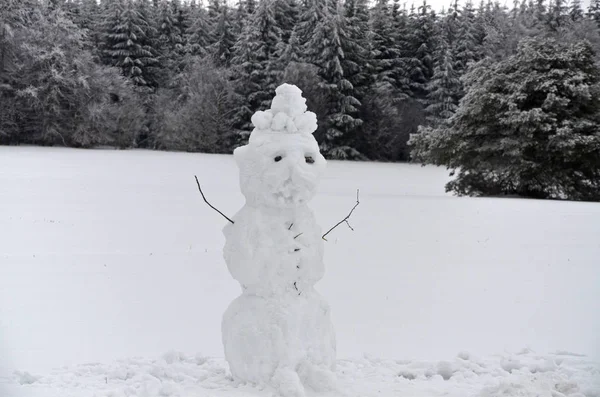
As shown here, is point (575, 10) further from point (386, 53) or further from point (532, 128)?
point (532, 128)

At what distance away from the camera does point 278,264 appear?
4.20m

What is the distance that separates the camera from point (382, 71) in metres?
39.4

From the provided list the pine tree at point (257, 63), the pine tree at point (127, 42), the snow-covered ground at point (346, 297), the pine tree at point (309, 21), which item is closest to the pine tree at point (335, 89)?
the pine tree at point (309, 21)

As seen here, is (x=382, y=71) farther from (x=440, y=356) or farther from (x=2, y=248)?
(x=440, y=356)

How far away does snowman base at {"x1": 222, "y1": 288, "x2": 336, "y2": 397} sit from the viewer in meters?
4.11

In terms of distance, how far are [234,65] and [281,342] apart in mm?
34502

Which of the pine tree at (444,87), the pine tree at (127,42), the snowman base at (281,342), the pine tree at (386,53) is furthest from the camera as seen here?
the pine tree at (127,42)

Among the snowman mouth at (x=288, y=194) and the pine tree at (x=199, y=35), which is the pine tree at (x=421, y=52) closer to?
the pine tree at (x=199, y=35)

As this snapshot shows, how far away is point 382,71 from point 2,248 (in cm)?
3274

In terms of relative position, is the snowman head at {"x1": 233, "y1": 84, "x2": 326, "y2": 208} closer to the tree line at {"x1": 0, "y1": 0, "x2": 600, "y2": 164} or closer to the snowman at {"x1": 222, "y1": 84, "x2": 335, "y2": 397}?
the snowman at {"x1": 222, "y1": 84, "x2": 335, "y2": 397}

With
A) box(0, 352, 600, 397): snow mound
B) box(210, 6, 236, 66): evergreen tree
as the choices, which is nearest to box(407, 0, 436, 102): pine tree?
box(210, 6, 236, 66): evergreen tree

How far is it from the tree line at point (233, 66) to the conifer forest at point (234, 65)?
0.08 m

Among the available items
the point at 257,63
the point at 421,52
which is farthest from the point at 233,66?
the point at 421,52

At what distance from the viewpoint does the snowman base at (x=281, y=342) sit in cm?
411
